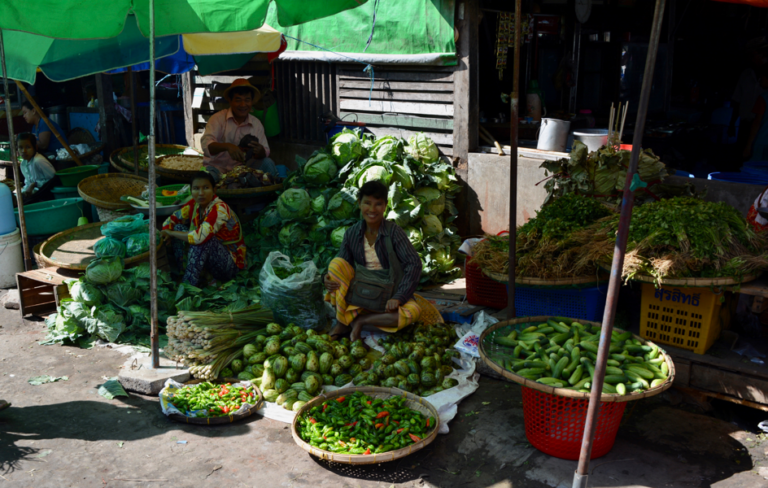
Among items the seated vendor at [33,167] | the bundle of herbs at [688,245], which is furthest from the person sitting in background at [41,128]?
the bundle of herbs at [688,245]

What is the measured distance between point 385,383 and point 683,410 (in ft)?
6.86

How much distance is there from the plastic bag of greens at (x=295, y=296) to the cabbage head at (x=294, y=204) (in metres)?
1.53

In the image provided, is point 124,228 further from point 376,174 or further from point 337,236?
point 376,174

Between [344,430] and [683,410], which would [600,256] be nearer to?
[683,410]

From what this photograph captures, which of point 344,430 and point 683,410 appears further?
point 683,410

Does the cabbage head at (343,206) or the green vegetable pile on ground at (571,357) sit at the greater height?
the cabbage head at (343,206)

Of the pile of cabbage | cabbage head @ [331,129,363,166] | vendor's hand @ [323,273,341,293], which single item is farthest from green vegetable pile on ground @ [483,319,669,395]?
cabbage head @ [331,129,363,166]

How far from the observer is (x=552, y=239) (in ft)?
15.1

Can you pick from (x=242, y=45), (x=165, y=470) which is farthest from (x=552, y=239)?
(x=242, y=45)

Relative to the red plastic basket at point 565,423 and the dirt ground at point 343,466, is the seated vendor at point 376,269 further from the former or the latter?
the red plastic basket at point 565,423

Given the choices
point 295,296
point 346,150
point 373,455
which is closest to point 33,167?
point 346,150

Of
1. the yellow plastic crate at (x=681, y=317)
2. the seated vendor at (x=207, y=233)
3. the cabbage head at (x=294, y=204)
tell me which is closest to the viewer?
the yellow plastic crate at (x=681, y=317)

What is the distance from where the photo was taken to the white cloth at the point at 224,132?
290 inches

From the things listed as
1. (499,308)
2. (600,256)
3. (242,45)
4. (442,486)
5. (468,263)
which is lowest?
(442,486)
